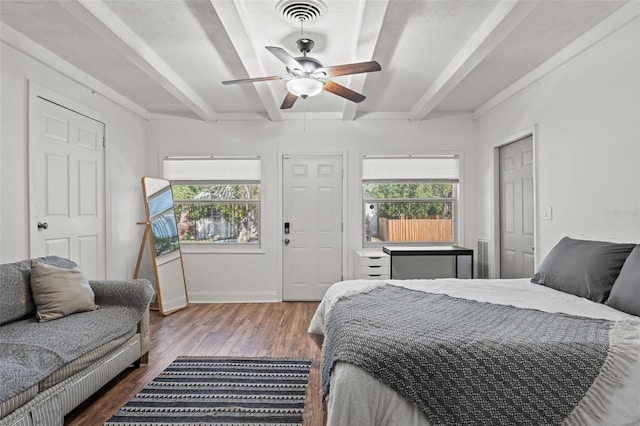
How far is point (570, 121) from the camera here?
3.01 m

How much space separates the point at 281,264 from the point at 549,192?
124 inches

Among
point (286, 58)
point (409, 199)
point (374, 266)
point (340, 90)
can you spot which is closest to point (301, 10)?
point (286, 58)

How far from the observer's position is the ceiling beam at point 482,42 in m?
2.32

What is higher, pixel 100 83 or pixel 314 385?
pixel 100 83

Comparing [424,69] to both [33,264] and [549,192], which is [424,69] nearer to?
[549,192]

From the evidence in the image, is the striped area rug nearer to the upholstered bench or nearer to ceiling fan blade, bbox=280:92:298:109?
the upholstered bench

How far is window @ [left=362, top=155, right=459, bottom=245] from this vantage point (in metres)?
5.05

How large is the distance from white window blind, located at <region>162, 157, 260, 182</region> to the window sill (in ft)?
2.95

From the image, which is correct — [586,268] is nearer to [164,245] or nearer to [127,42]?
[127,42]

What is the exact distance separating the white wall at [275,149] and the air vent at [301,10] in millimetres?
2427

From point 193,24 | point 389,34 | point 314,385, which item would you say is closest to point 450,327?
point 314,385

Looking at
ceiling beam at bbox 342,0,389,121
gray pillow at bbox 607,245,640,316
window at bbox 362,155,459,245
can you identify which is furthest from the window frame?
gray pillow at bbox 607,245,640,316

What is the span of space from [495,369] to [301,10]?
2.31m

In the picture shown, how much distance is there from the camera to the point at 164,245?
4609 mm
